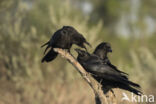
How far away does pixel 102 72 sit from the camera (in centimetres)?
843

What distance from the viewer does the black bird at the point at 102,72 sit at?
27.2 feet

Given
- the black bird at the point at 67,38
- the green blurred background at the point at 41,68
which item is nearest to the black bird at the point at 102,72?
the black bird at the point at 67,38

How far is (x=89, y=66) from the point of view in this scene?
8.46 m

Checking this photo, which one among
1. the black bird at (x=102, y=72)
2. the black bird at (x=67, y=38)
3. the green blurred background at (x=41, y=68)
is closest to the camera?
the black bird at (x=102, y=72)

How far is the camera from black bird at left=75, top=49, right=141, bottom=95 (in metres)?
8.30

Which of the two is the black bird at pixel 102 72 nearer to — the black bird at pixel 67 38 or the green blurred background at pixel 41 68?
the black bird at pixel 67 38

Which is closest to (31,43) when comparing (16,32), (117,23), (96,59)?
(16,32)

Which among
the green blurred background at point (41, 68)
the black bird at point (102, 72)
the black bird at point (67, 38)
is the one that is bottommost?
the black bird at point (102, 72)

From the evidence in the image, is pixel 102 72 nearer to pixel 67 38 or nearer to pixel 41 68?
pixel 67 38

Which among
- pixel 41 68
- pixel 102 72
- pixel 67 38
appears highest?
pixel 41 68

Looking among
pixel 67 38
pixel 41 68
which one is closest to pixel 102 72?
pixel 67 38

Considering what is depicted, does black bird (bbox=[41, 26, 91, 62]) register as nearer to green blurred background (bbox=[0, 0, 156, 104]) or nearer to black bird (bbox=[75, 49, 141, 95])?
black bird (bbox=[75, 49, 141, 95])

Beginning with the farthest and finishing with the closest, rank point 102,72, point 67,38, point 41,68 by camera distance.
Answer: point 41,68 < point 67,38 < point 102,72

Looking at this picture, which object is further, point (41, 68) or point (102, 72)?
point (41, 68)
